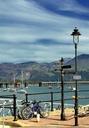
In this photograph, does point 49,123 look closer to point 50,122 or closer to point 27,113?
point 50,122

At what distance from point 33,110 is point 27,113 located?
0.49 m

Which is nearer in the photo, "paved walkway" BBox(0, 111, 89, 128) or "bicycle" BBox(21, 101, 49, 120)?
"paved walkway" BBox(0, 111, 89, 128)

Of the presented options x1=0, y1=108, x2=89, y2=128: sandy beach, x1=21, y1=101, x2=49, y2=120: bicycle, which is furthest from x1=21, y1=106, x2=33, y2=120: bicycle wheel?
x1=0, y1=108, x2=89, y2=128: sandy beach

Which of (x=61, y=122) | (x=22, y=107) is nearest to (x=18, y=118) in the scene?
(x=22, y=107)

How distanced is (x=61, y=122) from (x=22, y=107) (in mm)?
2329

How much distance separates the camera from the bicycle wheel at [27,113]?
2172 cm

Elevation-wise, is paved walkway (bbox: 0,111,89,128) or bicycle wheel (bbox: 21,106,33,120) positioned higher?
bicycle wheel (bbox: 21,106,33,120)

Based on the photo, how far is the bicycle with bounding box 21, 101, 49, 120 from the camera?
21766mm

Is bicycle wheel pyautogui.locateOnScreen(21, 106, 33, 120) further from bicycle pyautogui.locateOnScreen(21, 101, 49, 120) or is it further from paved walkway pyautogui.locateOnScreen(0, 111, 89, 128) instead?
paved walkway pyautogui.locateOnScreen(0, 111, 89, 128)

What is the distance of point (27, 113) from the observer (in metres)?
21.8

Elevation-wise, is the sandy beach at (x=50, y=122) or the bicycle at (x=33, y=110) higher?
the bicycle at (x=33, y=110)

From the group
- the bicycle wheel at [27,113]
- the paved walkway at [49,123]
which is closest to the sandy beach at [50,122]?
the paved walkway at [49,123]

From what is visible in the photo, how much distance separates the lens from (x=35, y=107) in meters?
22.5

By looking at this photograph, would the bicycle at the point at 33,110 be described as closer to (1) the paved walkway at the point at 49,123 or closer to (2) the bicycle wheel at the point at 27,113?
(2) the bicycle wheel at the point at 27,113
